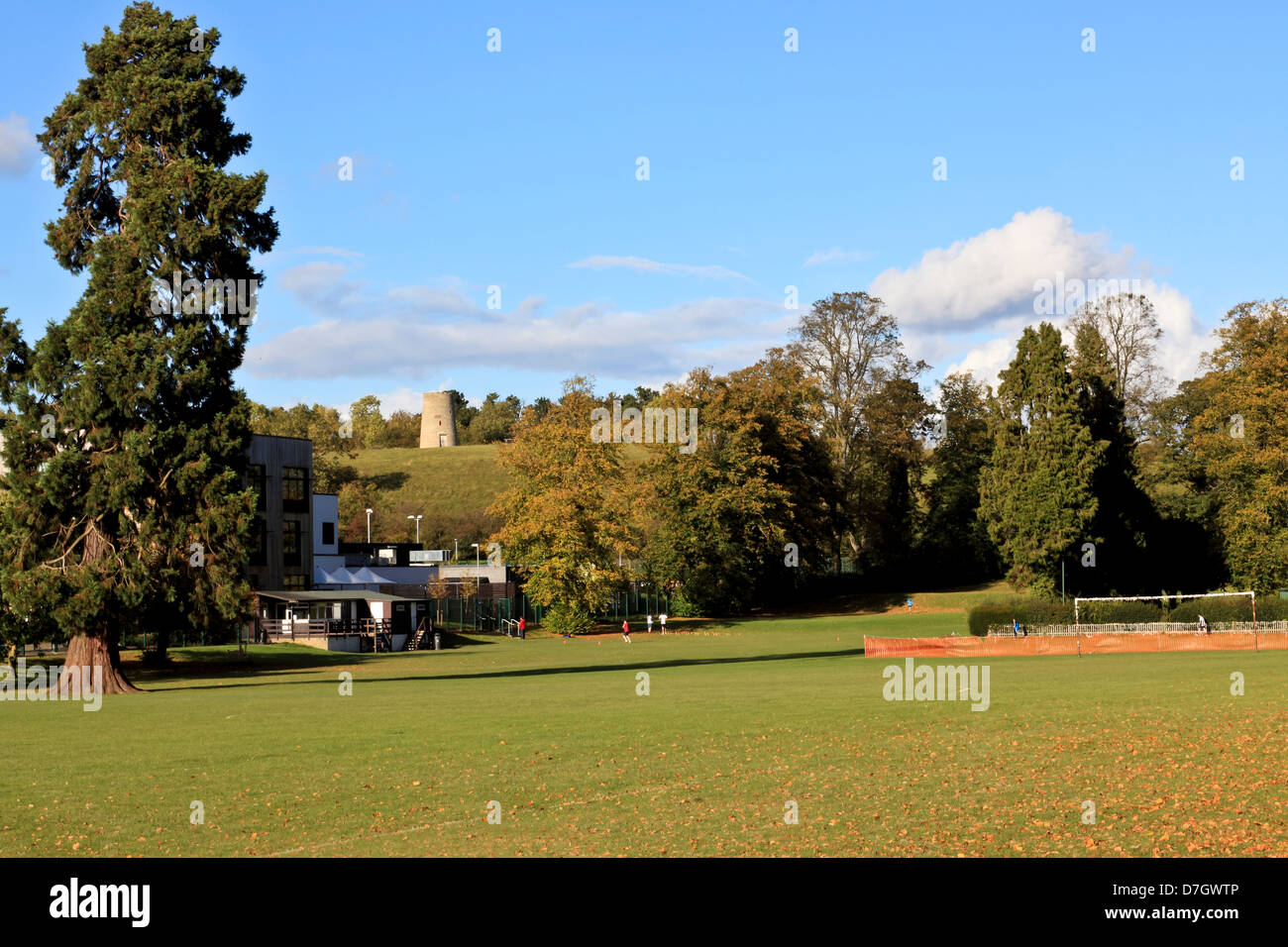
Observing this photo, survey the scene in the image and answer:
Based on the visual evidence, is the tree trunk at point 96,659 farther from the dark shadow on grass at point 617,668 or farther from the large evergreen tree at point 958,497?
the large evergreen tree at point 958,497

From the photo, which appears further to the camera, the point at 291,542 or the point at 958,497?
the point at 958,497

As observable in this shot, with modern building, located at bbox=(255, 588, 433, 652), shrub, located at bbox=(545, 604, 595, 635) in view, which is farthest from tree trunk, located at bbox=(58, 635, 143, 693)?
shrub, located at bbox=(545, 604, 595, 635)

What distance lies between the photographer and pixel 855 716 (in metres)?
23.8

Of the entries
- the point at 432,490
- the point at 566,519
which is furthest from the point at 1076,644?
the point at 432,490

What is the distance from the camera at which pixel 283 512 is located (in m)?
81.1

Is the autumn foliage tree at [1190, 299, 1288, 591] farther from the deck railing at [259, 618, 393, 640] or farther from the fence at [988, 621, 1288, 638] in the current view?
the deck railing at [259, 618, 393, 640]

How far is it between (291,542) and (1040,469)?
50.0m

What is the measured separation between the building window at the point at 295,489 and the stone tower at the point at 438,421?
113205 mm

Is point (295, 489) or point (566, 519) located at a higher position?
point (295, 489)

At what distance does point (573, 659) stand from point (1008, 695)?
27214 mm

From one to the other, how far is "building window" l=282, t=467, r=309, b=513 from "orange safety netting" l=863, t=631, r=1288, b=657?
44.9 m

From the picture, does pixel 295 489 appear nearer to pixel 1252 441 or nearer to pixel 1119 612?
pixel 1119 612

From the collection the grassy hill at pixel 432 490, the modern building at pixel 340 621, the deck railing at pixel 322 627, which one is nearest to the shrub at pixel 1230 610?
the modern building at pixel 340 621

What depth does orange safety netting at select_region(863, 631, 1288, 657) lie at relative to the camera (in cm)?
5091
